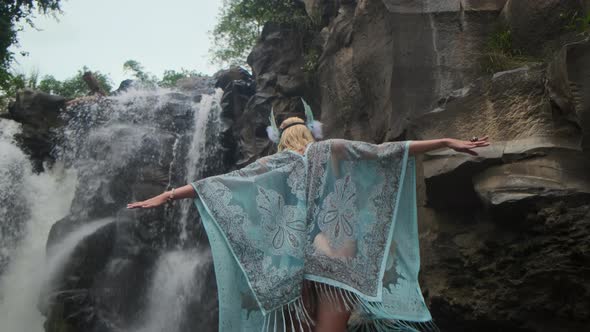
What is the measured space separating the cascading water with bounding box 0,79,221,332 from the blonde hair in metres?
6.40

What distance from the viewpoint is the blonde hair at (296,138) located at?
140 inches

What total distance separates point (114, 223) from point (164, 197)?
7.99 meters

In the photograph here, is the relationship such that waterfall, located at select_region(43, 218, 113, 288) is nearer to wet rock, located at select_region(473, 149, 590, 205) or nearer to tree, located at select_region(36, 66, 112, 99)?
wet rock, located at select_region(473, 149, 590, 205)

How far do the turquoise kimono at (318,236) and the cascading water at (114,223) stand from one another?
6.43m

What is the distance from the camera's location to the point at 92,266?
10.1m

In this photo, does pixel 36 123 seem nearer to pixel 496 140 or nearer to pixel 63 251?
pixel 63 251

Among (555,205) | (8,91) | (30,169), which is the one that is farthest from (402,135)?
(8,91)

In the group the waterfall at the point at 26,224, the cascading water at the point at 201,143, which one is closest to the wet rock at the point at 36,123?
the waterfall at the point at 26,224

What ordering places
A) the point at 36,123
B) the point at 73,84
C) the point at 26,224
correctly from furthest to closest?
the point at 73,84 → the point at 36,123 → the point at 26,224

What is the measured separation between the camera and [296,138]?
11.8ft

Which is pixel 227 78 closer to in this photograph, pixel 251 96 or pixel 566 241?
pixel 251 96

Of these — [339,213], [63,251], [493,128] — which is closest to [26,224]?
[63,251]

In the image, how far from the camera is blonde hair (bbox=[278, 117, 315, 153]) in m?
3.57

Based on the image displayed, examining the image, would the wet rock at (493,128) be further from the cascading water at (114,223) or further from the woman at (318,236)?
the cascading water at (114,223)
